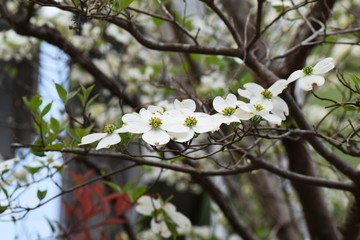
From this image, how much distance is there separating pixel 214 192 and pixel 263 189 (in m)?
0.80

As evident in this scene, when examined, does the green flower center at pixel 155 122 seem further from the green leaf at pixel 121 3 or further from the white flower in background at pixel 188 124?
the green leaf at pixel 121 3

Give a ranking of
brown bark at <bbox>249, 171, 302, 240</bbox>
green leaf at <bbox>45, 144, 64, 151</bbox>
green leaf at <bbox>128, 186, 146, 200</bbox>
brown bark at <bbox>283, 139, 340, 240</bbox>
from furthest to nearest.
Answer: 1. brown bark at <bbox>249, 171, 302, 240</bbox>
2. brown bark at <bbox>283, 139, 340, 240</bbox>
3. green leaf at <bbox>128, 186, 146, 200</bbox>
4. green leaf at <bbox>45, 144, 64, 151</bbox>

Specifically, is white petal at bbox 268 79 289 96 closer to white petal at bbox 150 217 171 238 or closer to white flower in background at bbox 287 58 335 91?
white flower in background at bbox 287 58 335 91

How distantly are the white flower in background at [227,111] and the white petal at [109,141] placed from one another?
122 mm

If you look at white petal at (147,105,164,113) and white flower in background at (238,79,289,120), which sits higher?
white petal at (147,105,164,113)

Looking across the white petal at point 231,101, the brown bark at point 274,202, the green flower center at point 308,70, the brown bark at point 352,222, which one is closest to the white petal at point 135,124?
the white petal at point 231,101

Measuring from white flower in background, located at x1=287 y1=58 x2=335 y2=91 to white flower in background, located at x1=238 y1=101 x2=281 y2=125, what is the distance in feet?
0.18

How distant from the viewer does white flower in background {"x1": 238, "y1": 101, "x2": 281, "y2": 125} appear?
2.03 feet

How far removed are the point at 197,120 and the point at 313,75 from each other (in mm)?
161

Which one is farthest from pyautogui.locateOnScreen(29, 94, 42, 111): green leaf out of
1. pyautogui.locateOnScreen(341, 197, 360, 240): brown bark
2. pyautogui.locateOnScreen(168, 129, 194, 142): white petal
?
pyautogui.locateOnScreen(341, 197, 360, 240): brown bark

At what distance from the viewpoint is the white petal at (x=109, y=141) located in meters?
0.62

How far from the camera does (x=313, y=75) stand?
0.65 m

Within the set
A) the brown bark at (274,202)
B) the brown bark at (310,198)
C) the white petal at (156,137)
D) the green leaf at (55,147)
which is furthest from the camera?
the brown bark at (274,202)

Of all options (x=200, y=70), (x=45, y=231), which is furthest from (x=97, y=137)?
(x=200, y=70)
